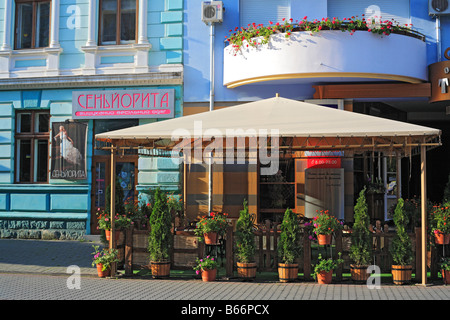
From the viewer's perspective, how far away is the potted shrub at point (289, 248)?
9.49m

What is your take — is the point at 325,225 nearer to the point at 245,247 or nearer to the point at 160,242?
the point at 245,247

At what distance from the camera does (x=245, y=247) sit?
9648 millimetres

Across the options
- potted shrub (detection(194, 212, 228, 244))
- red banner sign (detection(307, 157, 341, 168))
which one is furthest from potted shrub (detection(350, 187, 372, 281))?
red banner sign (detection(307, 157, 341, 168))

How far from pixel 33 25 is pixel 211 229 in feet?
33.7

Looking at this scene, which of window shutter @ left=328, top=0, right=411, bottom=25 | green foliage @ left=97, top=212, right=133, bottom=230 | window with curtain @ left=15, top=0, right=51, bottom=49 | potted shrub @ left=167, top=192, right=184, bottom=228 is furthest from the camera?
window with curtain @ left=15, top=0, right=51, bottom=49

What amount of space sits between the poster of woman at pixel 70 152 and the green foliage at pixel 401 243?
938 centimetres

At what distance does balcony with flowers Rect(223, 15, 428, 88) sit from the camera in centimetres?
1396

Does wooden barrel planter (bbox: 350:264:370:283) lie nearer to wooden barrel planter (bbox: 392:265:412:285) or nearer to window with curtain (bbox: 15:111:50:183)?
wooden barrel planter (bbox: 392:265:412:285)

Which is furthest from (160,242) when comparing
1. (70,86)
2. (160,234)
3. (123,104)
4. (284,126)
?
→ (70,86)

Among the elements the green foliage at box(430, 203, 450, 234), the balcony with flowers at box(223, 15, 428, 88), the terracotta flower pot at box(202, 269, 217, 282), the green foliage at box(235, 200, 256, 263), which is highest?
the balcony with flowers at box(223, 15, 428, 88)

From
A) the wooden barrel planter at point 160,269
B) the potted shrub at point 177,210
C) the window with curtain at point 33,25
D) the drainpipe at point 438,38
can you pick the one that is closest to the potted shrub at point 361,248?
the wooden barrel planter at point 160,269

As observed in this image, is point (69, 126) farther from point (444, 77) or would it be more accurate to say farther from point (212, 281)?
point (444, 77)

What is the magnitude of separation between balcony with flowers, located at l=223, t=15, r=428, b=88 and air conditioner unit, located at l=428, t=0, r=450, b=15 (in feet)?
2.27

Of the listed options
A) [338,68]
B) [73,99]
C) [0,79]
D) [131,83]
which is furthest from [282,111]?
[0,79]
